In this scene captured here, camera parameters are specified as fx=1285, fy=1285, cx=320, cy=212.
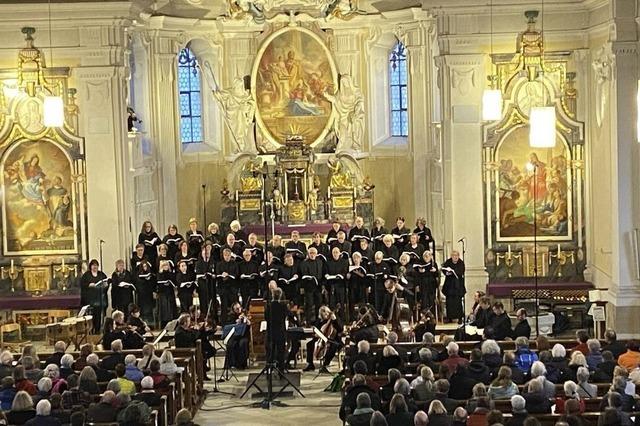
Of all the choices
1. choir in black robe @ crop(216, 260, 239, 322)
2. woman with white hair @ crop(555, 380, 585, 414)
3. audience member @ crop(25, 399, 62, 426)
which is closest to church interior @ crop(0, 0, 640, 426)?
choir in black robe @ crop(216, 260, 239, 322)

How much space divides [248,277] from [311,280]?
1130 millimetres

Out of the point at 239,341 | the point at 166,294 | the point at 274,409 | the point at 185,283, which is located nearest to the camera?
Result: the point at 274,409

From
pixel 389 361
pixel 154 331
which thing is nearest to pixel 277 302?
pixel 389 361

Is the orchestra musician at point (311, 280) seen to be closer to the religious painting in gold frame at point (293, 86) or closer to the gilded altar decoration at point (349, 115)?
the gilded altar decoration at point (349, 115)

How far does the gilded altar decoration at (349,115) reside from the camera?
30438 mm

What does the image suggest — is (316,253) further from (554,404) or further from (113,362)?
(554,404)

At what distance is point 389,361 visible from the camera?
1670 cm

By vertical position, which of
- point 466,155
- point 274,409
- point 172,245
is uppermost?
point 466,155

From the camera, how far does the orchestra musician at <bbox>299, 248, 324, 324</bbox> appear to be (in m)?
23.0

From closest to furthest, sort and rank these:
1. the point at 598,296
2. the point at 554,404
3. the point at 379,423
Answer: the point at 379,423, the point at 554,404, the point at 598,296

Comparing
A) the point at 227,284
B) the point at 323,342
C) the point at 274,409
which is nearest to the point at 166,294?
the point at 227,284

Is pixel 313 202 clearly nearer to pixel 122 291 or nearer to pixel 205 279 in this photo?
pixel 205 279

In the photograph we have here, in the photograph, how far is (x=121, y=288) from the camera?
23.2m

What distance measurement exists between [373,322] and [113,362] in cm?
424
